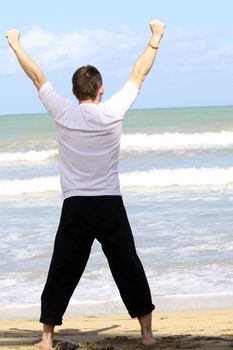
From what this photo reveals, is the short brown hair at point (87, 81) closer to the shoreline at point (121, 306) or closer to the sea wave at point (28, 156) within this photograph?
the shoreline at point (121, 306)

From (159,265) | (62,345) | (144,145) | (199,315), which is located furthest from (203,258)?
(144,145)

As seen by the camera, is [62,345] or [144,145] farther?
[144,145]

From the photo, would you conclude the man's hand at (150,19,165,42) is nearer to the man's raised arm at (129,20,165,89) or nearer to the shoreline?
the man's raised arm at (129,20,165,89)

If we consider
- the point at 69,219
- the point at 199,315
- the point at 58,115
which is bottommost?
the point at 199,315

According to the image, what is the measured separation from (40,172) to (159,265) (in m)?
14.7

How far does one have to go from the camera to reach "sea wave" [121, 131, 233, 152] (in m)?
31.1

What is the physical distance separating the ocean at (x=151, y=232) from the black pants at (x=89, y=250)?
86.6 inches

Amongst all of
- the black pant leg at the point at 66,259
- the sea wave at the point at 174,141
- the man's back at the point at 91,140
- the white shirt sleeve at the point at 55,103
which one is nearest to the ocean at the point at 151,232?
the black pant leg at the point at 66,259

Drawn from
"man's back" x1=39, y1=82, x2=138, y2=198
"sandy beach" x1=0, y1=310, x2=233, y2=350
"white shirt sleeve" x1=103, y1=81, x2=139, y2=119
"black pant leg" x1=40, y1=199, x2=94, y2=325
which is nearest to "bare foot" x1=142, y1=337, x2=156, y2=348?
"sandy beach" x1=0, y1=310, x2=233, y2=350

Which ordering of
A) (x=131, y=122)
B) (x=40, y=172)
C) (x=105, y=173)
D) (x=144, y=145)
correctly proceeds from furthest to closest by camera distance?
(x=131, y=122) < (x=144, y=145) < (x=40, y=172) < (x=105, y=173)

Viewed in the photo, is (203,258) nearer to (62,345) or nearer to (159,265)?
(159,265)

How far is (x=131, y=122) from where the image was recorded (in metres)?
46.2

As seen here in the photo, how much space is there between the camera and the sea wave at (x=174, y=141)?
31.1 metres

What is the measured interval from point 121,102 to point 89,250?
2.84ft
